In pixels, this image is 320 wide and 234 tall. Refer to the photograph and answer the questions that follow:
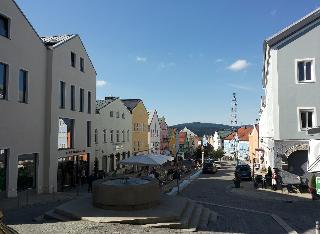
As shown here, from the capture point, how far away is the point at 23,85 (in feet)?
79.2

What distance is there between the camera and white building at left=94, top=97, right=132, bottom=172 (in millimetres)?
40969

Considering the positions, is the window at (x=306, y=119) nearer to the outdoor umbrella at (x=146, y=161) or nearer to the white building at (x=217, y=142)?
the outdoor umbrella at (x=146, y=161)

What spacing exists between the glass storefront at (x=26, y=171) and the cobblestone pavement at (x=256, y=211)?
31.3 feet

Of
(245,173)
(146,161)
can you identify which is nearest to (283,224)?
(146,161)

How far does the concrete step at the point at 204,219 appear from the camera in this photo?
14.9 meters

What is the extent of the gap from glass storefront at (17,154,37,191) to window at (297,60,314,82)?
17.9m

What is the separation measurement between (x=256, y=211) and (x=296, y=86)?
10.7m

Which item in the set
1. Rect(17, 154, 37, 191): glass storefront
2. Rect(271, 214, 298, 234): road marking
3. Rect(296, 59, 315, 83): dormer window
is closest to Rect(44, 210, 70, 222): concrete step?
Rect(271, 214, 298, 234): road marking

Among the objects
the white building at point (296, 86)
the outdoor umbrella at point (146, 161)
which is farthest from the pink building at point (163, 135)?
the outdoor umbrella at point (146, 161)

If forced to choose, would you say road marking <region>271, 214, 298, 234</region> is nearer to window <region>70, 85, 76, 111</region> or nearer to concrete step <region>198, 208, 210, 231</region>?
concrete step <region>198, 208, 210, 231</region>

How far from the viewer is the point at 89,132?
3438cm

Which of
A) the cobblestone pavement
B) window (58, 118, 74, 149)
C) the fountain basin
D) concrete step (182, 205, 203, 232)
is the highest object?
window (58, 118, 74, 149)

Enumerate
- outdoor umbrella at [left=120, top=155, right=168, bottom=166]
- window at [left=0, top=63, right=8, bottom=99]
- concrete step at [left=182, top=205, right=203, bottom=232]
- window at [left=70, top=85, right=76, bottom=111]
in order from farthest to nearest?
window at [left=70, top=85, right=76, bottom=111] < outdoor umbrella at [left=120, top=155, right=168, bottom=166] < window at [left=0, top=63, right=8, bottom=99] < concrete step at [left=182, top=205, right=203, bottom=232]

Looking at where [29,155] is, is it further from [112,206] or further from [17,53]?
[112,206]
